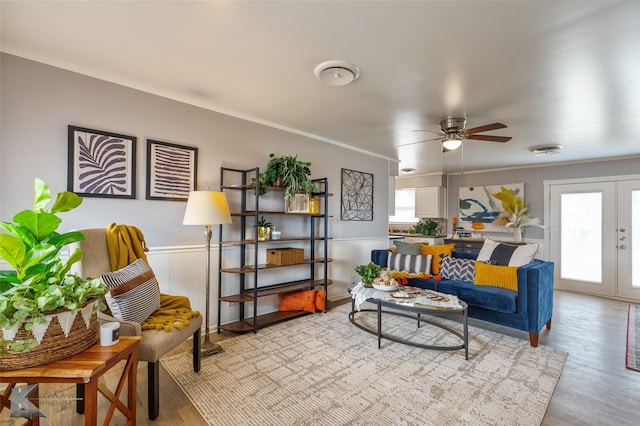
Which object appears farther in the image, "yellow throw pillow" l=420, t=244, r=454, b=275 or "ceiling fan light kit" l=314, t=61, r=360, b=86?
"yellow throw pillow" l=420, t=244, r=454, b=275

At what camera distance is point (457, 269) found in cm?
377

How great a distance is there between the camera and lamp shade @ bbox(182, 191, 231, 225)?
8.27 ft

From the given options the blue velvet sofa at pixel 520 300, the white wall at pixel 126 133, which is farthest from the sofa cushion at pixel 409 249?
the white wall at pixel 126 133

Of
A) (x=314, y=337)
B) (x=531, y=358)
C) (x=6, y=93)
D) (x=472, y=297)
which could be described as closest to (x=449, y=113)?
(x=472, y=297)

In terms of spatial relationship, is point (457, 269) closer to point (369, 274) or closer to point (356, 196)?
point (369, 274)

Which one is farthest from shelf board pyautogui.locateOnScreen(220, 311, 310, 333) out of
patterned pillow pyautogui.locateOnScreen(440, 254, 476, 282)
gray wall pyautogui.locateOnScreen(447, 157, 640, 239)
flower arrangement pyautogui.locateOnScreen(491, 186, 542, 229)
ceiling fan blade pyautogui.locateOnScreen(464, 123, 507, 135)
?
gray wall pyautogui.locateOnScreen(447, 157, 640, 239)

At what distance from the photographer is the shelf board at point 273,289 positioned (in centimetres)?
304

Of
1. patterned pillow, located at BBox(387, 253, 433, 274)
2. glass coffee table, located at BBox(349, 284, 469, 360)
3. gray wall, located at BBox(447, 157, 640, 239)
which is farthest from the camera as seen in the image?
gray wall, located at BBox(447, 157, 640, 239)

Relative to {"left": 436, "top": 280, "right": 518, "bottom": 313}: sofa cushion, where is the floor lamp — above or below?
above

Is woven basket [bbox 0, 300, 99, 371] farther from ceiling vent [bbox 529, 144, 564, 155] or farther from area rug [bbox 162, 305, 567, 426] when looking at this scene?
ceiling vent [bbox 529, 144, 564, 155]

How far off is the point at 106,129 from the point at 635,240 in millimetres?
7389

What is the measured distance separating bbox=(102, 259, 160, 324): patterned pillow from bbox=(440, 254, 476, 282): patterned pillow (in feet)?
11.0

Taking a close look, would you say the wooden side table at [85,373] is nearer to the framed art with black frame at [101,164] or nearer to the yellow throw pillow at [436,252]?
the framed art with black frame at [101,164]

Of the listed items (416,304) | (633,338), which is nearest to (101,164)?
(416,304)
